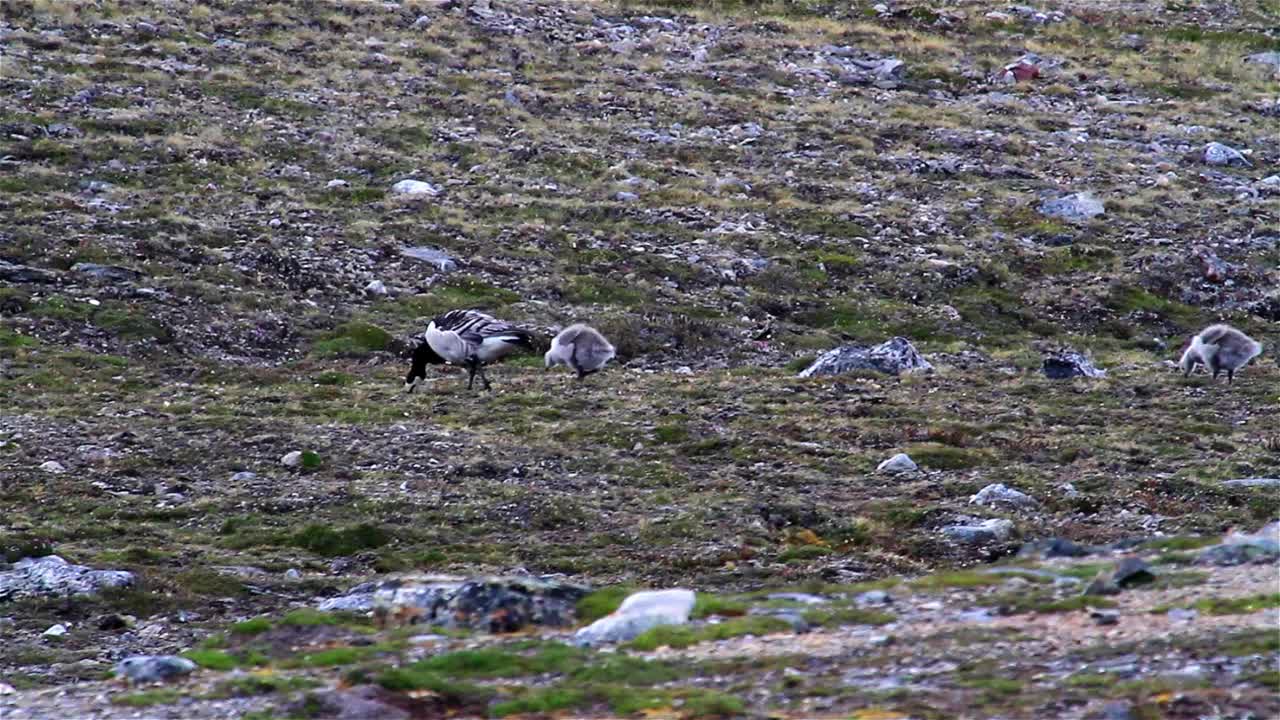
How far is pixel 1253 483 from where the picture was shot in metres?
16.0

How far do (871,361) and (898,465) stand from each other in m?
4.87

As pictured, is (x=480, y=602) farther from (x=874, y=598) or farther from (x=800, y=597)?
(x=874, y=598)

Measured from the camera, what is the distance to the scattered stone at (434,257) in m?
26.4

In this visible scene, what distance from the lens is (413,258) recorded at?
26.6m

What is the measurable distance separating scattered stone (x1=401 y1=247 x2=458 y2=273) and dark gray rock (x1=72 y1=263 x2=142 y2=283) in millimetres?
4160

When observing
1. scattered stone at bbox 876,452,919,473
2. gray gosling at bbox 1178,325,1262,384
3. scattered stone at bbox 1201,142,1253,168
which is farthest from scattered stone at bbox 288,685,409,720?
scattered stone at bbox 1201,142,1253,168

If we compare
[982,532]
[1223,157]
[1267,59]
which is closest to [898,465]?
[982,532]

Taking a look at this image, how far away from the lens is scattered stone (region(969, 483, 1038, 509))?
15.4 m

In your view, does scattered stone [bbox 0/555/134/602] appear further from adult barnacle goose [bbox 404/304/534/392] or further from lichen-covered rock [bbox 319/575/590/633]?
adult barnacle goose [bbox 404/304/534/392]

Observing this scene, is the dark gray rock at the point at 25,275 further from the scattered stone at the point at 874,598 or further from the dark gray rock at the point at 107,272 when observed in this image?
the scattered stone at the point at 874,598

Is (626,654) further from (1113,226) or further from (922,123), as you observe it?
(922,123)

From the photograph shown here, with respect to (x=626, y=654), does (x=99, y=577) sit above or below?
below

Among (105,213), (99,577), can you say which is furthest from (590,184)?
(99,577)

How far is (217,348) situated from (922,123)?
63.8 feet
